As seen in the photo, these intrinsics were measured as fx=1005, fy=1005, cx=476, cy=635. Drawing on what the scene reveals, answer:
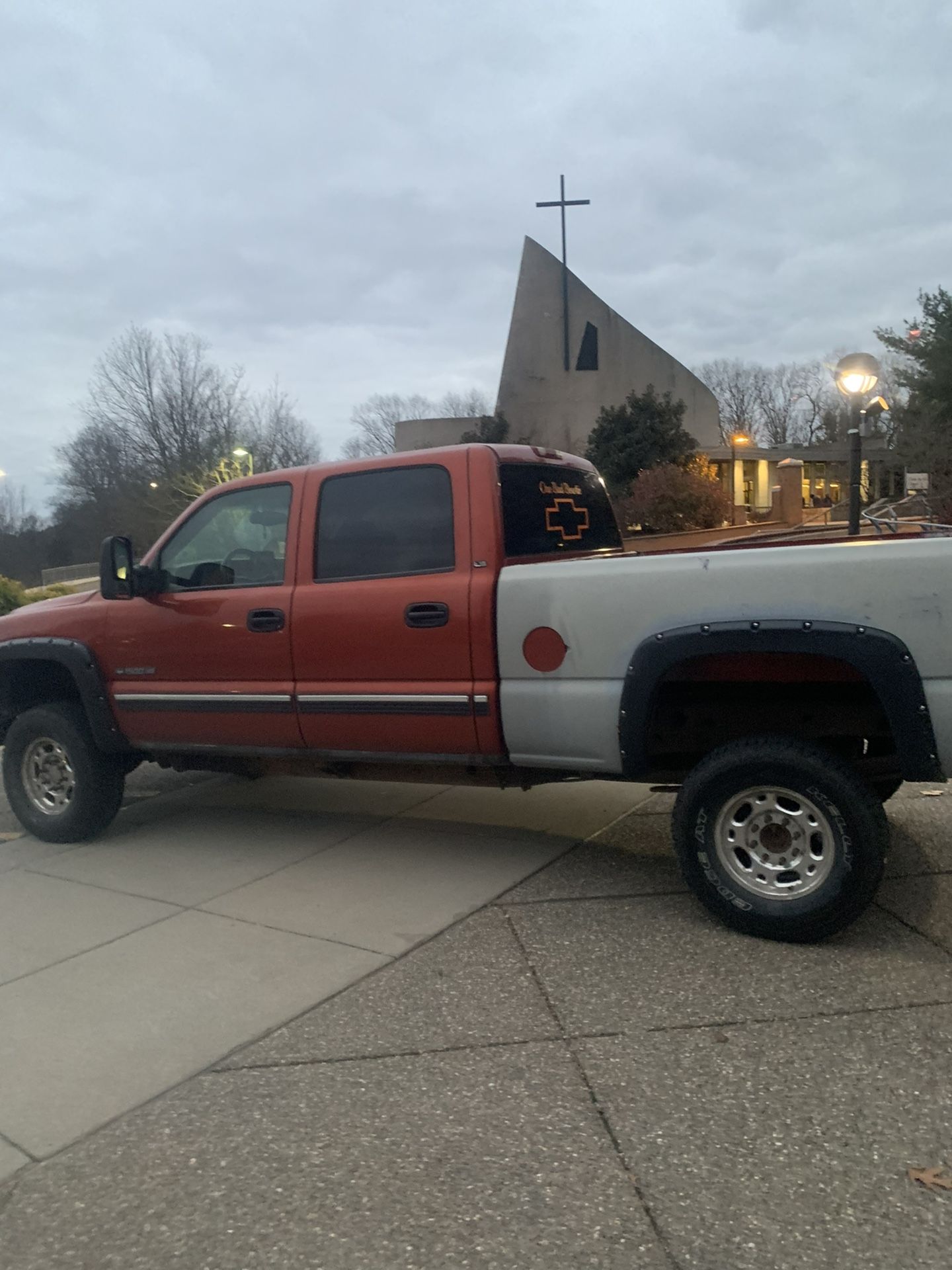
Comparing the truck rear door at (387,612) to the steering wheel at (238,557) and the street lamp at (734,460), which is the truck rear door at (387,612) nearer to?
the steering wheel at (238,557)

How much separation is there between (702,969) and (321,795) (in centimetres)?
349

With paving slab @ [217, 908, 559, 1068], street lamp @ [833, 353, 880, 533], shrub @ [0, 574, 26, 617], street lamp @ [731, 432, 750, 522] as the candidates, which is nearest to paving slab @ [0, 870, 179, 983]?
paving slab @ [217, 908, 559, 1068]

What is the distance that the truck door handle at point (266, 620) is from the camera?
4883mm

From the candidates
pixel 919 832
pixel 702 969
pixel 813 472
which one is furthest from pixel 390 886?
pixel 813 472

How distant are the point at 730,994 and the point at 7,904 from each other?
10.9ft

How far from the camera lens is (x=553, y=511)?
500 centimetres

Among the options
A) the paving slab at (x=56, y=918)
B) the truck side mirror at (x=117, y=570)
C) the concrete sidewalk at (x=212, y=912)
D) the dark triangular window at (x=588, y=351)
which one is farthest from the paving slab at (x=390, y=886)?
the dark triangular window at (x=588, y=351)

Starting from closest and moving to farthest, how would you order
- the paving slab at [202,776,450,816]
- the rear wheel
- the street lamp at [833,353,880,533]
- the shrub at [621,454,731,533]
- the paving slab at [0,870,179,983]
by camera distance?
the paving slab at [0,870,179,983] < the rear wheel < the paving slab at [202,776,450,816] < the street lamp at [833,353,880,533] < the shrub at [621,454,731,533]

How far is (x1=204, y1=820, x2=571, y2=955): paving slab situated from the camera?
169 inches

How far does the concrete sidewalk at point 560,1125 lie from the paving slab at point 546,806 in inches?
64.0

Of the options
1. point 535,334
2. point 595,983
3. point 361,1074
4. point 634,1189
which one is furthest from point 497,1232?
point 535,334

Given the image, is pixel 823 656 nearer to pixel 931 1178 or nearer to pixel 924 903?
pixel 924 903

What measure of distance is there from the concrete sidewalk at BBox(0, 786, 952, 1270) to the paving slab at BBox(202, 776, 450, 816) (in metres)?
2.30

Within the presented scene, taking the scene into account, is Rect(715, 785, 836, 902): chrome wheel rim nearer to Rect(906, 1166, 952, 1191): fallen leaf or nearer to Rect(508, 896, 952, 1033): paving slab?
Rect(508, 896, 952, 1033): paving slab
